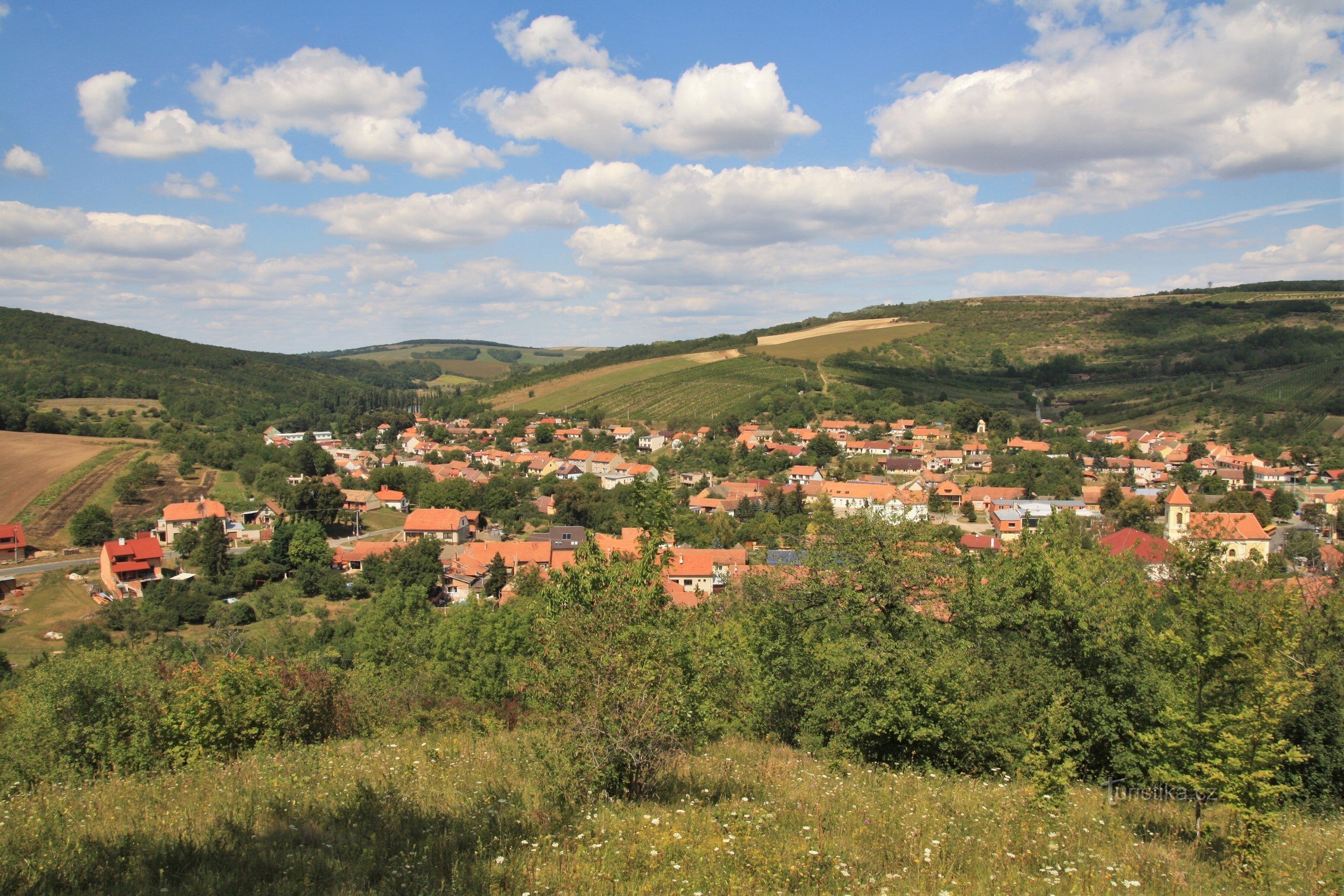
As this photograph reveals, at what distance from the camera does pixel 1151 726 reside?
1152 centimetres

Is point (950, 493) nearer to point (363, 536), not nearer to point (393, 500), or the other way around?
point (363, 536)

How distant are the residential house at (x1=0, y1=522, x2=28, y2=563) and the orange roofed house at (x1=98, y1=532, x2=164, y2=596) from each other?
5659mm

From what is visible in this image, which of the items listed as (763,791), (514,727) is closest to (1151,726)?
(763,791)

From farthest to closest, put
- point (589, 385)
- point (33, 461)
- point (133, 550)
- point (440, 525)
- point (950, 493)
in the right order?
point (589, 385)
point (33, 461)
point (950, 493)
point (440, 525)
point (133, 550)

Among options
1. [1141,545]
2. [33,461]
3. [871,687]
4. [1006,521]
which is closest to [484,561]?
[1141,545]

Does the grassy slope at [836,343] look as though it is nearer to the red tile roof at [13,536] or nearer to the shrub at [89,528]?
the shrub at [89,528]

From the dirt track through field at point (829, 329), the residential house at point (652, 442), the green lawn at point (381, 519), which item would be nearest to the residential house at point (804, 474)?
the residential house at point (652, 442)

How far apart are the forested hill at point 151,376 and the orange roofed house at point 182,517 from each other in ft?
136

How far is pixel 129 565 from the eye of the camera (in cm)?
4428

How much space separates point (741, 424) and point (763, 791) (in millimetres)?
84144

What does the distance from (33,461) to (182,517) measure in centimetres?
1891

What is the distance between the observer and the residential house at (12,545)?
47.0 meters

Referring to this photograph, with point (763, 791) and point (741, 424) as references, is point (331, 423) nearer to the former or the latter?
point (741, 424)

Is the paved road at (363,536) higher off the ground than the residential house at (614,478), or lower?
lower
